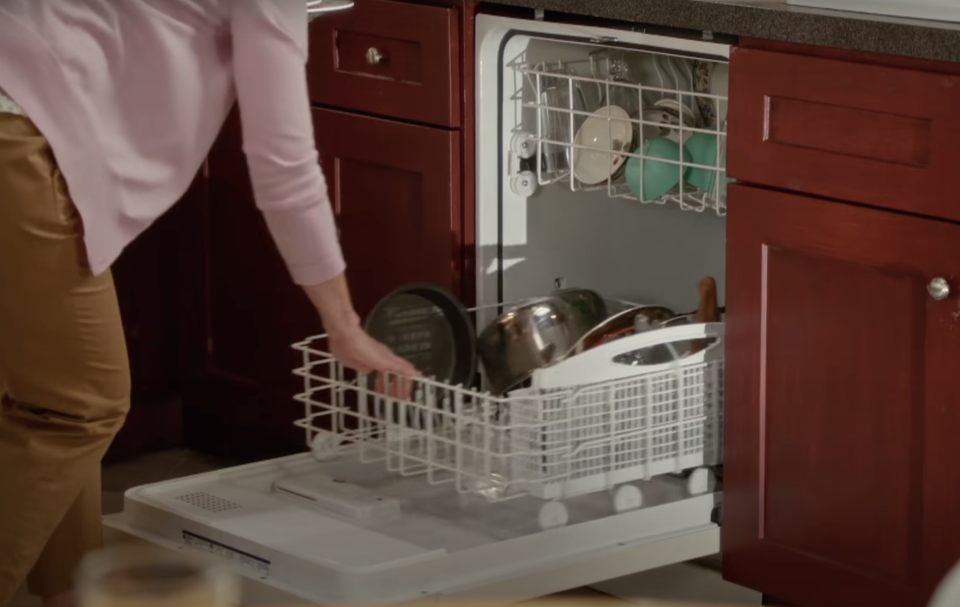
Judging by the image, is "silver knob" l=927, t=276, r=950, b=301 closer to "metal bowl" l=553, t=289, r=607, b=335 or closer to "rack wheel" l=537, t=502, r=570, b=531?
"rack wheel" l=537, t=502, r=570, b=531

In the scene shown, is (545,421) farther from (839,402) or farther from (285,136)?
(285,136)

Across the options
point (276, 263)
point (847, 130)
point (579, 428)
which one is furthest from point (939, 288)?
point (276, 263)

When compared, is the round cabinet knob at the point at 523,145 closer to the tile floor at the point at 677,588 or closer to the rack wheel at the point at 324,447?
the rack wheel at the point at 324,447

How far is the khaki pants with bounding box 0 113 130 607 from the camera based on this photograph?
1.79m

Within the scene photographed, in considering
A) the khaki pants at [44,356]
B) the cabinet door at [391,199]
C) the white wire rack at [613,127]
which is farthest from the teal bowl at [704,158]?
the khaki pants at [44,356]

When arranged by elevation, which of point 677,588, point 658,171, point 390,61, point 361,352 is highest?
point 390,61

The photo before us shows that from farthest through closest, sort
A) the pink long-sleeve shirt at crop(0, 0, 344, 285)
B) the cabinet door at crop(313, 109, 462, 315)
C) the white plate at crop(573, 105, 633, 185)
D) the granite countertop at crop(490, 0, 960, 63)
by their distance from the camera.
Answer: the cabinet door at crop(313, 109, 462, 315) < the white plate at crop(573, 105, 633, 185) < the granite countertop at crop(490, 0, 960, 63) < the pink long-sleeve shirt at crop(0, 0, 344, 285)

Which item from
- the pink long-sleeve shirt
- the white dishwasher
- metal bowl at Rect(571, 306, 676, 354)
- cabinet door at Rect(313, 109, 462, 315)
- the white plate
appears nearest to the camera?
the pink long-sleeve shirt

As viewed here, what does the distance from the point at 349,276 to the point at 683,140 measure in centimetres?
62

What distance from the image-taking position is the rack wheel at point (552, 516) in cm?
209

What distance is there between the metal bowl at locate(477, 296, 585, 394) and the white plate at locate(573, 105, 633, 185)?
22 centimetres

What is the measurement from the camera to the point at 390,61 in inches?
101

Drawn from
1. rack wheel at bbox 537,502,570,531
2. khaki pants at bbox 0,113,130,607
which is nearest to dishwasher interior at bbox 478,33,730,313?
rack wheel at bbox 537,502,570,531

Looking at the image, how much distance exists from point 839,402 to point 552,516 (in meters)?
0.37
